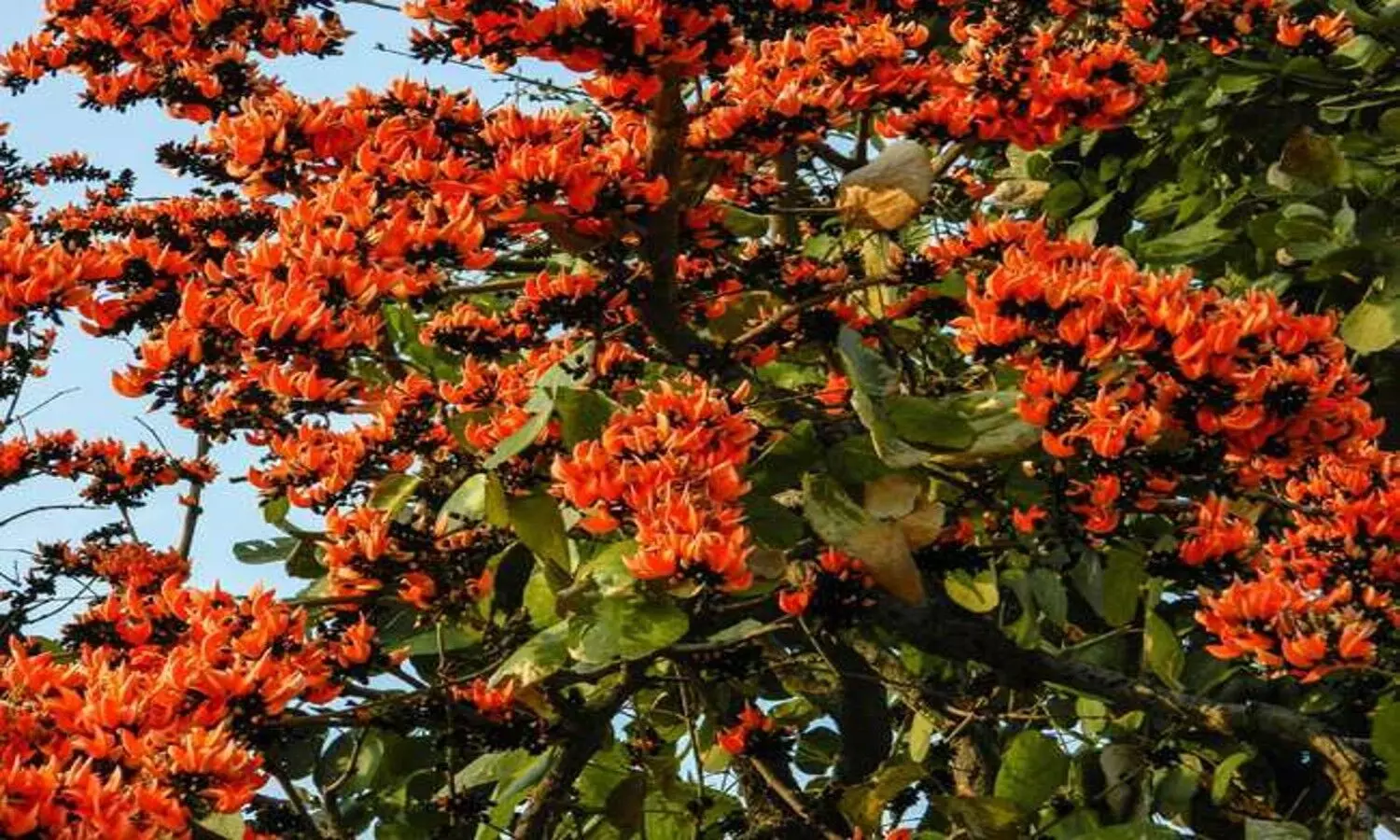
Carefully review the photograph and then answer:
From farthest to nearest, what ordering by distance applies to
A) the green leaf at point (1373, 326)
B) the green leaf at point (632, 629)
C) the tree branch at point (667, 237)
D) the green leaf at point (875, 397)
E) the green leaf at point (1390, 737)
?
the green leaf at point (1373, 326) < the green leaf at point (1390, 737) < the tree branch at point (667, 237) < the green leaf at point (875, 397) < the green leaf at point (632, 629)

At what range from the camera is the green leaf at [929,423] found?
9.81ft

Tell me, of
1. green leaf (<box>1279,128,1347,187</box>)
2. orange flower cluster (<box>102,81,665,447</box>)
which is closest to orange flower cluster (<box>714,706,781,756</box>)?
orange flower cluster (<box>102,81,665,447</box>)

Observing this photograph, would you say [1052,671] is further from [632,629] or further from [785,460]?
[632,629]

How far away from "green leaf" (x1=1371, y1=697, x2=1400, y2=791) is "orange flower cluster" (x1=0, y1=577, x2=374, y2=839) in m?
2.28

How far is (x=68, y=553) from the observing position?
22.2 feet

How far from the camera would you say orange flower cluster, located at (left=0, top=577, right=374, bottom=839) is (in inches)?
81.3

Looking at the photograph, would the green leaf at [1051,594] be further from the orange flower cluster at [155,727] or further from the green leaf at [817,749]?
the orange flower cluster at [155,727]

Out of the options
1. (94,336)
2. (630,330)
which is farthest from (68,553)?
(630,330)

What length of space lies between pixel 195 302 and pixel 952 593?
7.33ft

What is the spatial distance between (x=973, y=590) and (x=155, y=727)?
243cm

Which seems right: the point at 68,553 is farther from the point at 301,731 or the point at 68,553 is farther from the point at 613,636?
the point at 613,636

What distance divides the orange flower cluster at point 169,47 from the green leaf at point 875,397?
2.60 m

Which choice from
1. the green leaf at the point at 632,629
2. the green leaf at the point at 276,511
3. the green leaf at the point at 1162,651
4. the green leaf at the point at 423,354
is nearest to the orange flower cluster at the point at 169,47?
the green leaf at the point at 423,354

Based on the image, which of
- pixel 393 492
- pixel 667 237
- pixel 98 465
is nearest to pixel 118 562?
pixel 98 465
